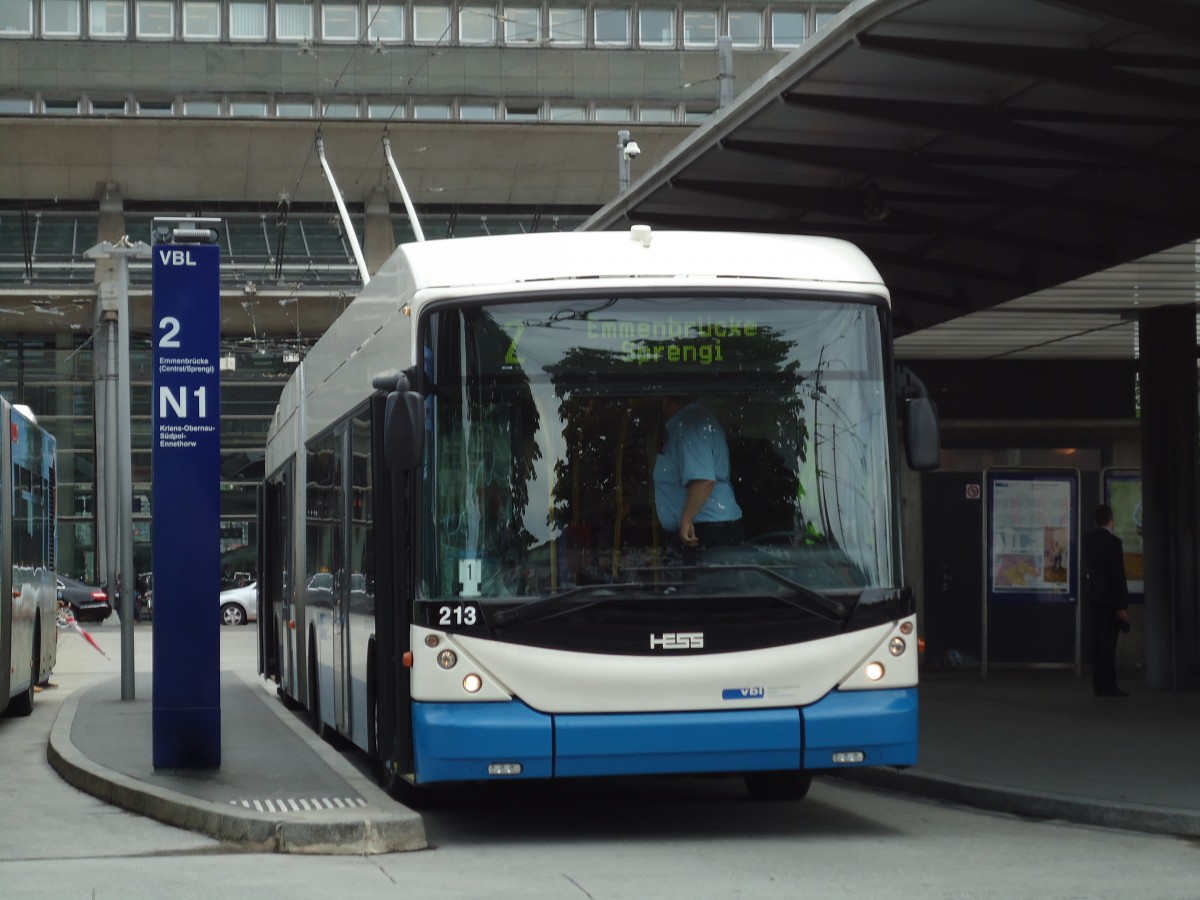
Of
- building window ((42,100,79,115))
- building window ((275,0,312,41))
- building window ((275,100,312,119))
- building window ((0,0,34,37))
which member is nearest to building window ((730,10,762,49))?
building window ((275,0,312,41))

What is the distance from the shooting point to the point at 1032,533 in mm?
19312

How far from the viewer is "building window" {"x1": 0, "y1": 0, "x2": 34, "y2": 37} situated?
142ft

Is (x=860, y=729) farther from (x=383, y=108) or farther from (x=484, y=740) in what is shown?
(x=383, y=108)

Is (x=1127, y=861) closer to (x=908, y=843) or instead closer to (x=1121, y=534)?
(x=908, y=843)

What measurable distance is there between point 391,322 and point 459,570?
1.89 m

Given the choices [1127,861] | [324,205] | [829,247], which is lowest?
[1127,861]

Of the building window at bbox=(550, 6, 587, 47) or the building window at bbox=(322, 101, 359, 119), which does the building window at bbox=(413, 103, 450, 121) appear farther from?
the building window at bbox=(550, 6, 587, 47)

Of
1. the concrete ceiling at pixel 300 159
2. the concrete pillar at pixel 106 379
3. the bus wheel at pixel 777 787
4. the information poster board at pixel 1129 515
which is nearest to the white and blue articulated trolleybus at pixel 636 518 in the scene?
the bus wheel at pixel 777 787

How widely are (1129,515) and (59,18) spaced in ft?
103

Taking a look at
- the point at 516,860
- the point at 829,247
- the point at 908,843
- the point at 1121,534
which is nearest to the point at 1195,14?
the point at 829,247

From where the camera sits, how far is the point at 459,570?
8969 mm

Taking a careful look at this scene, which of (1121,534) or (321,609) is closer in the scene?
(321,609)

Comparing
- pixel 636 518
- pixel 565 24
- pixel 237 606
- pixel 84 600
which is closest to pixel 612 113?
pixel 565 24

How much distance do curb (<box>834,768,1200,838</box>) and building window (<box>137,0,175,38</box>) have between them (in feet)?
116
